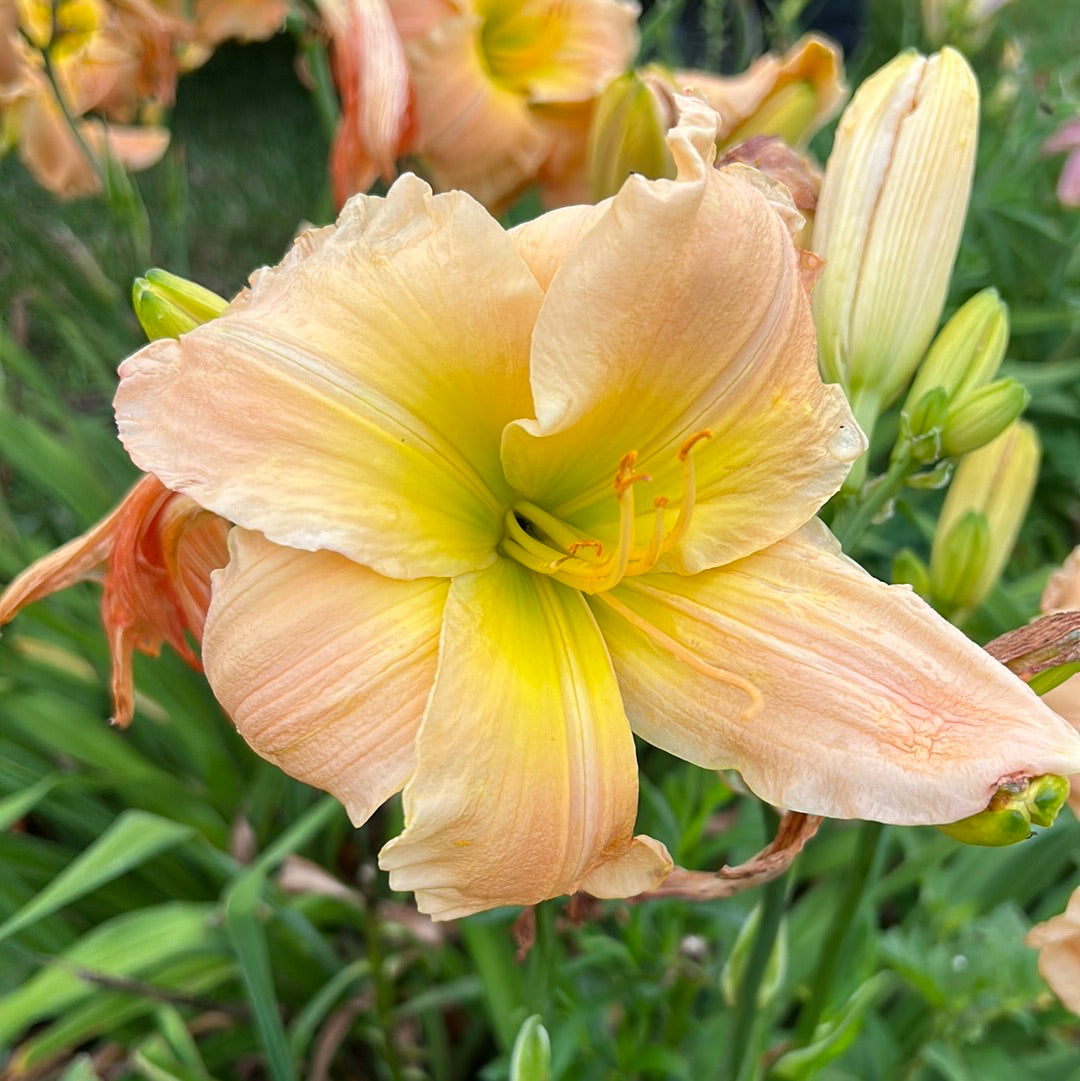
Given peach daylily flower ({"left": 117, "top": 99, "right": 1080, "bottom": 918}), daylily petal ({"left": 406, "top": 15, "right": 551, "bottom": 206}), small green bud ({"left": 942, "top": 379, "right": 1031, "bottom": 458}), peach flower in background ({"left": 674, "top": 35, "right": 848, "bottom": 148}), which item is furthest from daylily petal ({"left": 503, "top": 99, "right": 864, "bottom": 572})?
daylily petal ({"left": 406, "top": 15, "right": 551, "bottom": 206})

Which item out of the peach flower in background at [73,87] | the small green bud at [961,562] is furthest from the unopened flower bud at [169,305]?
the peach flower in background at [73,87]

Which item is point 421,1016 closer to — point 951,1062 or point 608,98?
point 951,1062

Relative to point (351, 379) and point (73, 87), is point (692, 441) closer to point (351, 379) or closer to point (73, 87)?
point (351, 379)

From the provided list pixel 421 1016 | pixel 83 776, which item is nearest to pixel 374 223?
pixel 83 776

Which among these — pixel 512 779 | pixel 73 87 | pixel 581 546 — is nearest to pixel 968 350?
pixel 581 546

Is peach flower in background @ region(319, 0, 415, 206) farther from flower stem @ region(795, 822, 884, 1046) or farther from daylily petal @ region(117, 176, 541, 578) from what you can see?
flower stem @ region(795, 822, 884, 1046)

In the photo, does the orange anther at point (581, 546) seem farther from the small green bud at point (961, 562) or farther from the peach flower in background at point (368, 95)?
the peach flower in background at point (368, 95)
